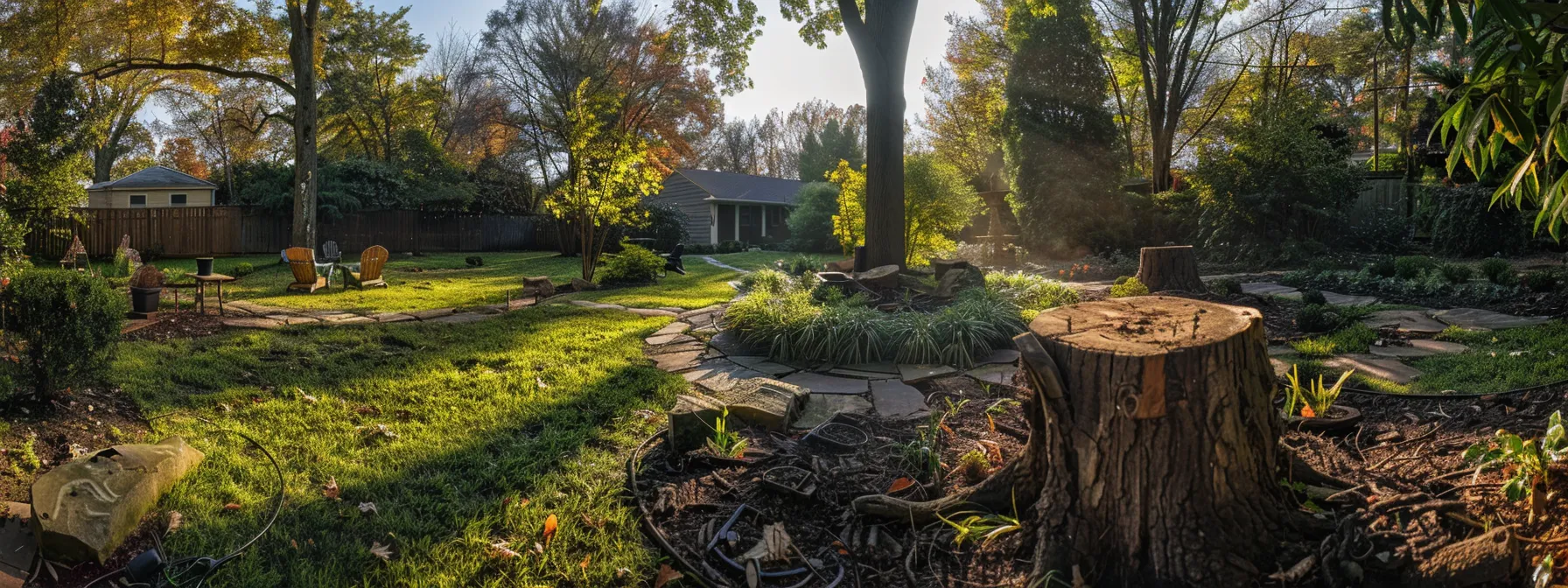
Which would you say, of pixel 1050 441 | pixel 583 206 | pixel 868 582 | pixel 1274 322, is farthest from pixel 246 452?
pixel 583 206

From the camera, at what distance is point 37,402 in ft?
11.0

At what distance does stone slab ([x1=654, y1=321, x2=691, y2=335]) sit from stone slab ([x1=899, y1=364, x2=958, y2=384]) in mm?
2304

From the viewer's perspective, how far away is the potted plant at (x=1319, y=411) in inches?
116

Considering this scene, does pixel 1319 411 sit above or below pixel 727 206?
below

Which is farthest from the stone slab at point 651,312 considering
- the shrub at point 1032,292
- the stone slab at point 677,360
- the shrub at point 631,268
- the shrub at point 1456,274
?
the shrub at point 1456,274

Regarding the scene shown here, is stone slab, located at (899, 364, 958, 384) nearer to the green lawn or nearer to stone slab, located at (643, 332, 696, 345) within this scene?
stone slab, located at (643, 332, 696, 345)

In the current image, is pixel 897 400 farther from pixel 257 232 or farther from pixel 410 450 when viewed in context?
pixel 257 232

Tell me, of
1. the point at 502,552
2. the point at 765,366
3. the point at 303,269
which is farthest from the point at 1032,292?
the point at 303,269

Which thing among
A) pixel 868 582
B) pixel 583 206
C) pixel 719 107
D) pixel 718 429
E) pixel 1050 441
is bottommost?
pixel 868 582

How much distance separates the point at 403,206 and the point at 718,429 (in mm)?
21664

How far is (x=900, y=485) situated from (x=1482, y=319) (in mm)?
5930

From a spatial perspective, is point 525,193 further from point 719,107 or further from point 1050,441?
point 1050,441

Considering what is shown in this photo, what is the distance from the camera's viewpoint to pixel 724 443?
3141 millimetres

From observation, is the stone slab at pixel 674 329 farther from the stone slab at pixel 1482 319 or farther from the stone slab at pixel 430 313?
the stone slab at pixel 1482 319
